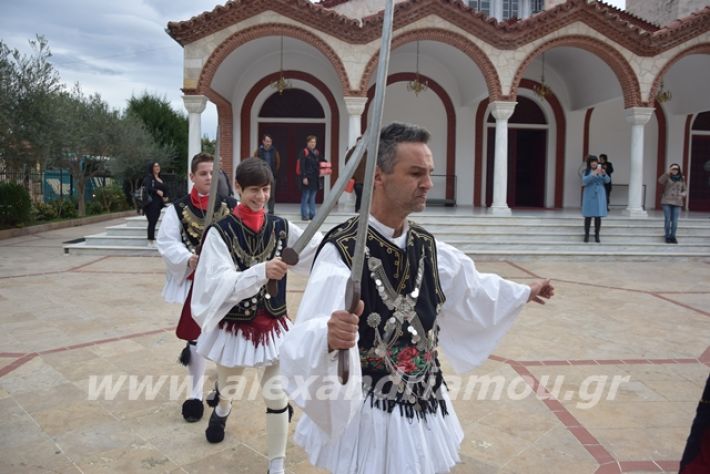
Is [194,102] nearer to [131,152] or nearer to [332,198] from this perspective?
[332,198]

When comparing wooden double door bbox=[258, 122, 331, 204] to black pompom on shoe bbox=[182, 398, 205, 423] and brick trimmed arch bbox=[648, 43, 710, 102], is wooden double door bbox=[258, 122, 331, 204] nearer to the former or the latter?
brick trimmed arch bbox=[648, 43, 710, 102]

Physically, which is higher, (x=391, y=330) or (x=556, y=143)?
(x=556, y=143)

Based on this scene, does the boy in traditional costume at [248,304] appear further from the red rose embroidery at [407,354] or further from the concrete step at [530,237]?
the concrete step at [530,237]

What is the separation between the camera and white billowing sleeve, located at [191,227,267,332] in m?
2.89

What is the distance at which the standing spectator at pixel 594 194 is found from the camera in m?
12.0

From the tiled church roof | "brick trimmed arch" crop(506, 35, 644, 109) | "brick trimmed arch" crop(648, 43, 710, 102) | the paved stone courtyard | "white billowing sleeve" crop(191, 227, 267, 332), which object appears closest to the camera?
"white billowing sleeve" crop(191, 227, 267, 332)

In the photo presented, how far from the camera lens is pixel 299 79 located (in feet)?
56.7

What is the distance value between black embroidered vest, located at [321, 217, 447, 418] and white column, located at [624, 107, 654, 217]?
14386 millimetres

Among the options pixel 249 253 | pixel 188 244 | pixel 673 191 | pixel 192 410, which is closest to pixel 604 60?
pixel 673 191

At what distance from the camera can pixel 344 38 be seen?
1398 centimetres

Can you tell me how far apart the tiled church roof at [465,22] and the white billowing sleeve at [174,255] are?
10.9 metres

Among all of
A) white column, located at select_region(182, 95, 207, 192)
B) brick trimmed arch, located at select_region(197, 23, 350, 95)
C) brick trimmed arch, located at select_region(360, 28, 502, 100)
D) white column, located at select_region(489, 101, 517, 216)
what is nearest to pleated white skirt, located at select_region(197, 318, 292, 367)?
white column, located at select_region(182, 95, 207, 192)

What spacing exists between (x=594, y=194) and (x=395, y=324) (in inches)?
450

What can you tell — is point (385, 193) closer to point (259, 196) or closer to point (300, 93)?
point (259, 196)
